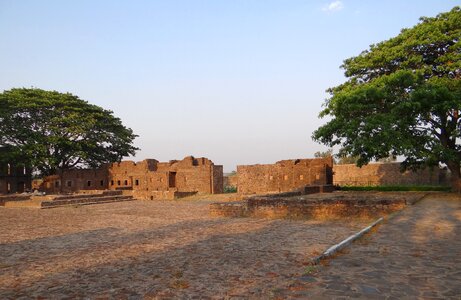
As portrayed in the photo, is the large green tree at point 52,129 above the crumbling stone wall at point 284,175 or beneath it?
above

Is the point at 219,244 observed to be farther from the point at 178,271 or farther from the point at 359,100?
the point at 359,100

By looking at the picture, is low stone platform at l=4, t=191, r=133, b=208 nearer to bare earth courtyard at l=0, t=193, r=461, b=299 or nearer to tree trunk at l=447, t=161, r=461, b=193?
bare earth courtyard at l=0, t=193, r=461, b=299

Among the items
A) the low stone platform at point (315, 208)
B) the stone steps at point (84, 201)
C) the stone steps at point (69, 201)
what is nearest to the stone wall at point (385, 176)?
the low stone platform at point (315, 208)

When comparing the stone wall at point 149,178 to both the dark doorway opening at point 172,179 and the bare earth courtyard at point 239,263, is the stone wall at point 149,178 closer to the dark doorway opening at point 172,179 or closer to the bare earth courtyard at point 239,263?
the dark doorway opening at point 172,179

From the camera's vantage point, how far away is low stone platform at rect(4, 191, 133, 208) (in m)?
23.3

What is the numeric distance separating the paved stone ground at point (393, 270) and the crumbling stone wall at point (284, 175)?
70.2 feet

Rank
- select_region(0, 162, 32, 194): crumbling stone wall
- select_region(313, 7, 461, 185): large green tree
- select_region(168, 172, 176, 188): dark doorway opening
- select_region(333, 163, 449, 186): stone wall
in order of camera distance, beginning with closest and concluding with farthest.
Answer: select_region(313, 7, 461, 185): large green tree → select_region(333, 163, 449, 186): stone wall → select_region(168, 172, 176, 188): dark doorway opening → select_region(0, 162, 32, 194): crumbling stone wall

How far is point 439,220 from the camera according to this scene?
10164mm

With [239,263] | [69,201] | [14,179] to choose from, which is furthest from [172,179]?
[239,263]

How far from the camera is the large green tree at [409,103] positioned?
1800 cm

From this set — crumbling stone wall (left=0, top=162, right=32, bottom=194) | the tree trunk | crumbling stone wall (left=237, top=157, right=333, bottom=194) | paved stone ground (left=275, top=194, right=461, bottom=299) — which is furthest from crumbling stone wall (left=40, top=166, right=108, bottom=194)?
paved stone ground (left=275, top=194, right=461, bottom=299)

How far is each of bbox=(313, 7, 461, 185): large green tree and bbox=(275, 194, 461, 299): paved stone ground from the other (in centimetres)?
1047

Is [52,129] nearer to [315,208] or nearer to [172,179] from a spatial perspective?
[172,179]

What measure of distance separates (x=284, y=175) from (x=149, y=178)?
15015 mm
